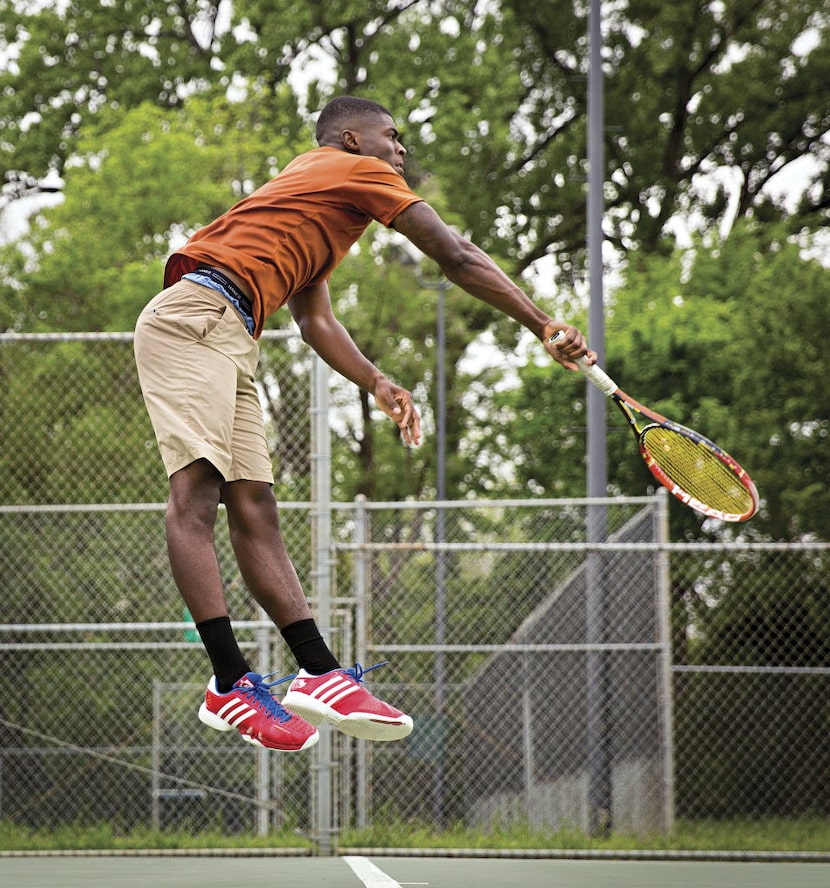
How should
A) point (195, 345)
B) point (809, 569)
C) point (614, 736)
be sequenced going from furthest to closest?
point (809, 569), point (614, 736), point (195, 345)

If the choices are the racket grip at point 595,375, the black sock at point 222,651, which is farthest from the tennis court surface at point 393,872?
the racket grip at point 595,375

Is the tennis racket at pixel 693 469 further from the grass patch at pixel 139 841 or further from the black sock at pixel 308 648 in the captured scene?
the grass patch at pixel 139 841

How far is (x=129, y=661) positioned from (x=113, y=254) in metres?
9.18

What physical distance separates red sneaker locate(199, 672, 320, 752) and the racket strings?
65.2 inches

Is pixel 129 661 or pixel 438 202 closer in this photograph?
pixel 129 661

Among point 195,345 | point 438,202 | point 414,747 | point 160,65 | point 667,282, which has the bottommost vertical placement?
point 414,747

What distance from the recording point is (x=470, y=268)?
4184 mm

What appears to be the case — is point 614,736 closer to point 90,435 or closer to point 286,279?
point 90,435

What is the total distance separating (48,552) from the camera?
10.5m

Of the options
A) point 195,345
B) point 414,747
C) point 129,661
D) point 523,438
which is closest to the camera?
point 195,345

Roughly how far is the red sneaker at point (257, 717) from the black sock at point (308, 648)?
15 cm

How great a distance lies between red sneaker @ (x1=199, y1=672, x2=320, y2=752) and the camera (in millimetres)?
4035

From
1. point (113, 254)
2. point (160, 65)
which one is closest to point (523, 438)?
point (113, 254)

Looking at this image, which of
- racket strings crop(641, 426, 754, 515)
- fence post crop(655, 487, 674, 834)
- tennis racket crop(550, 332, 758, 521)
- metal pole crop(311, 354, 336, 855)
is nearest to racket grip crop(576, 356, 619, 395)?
tennis racket crop(550, 332, 758, 521)
